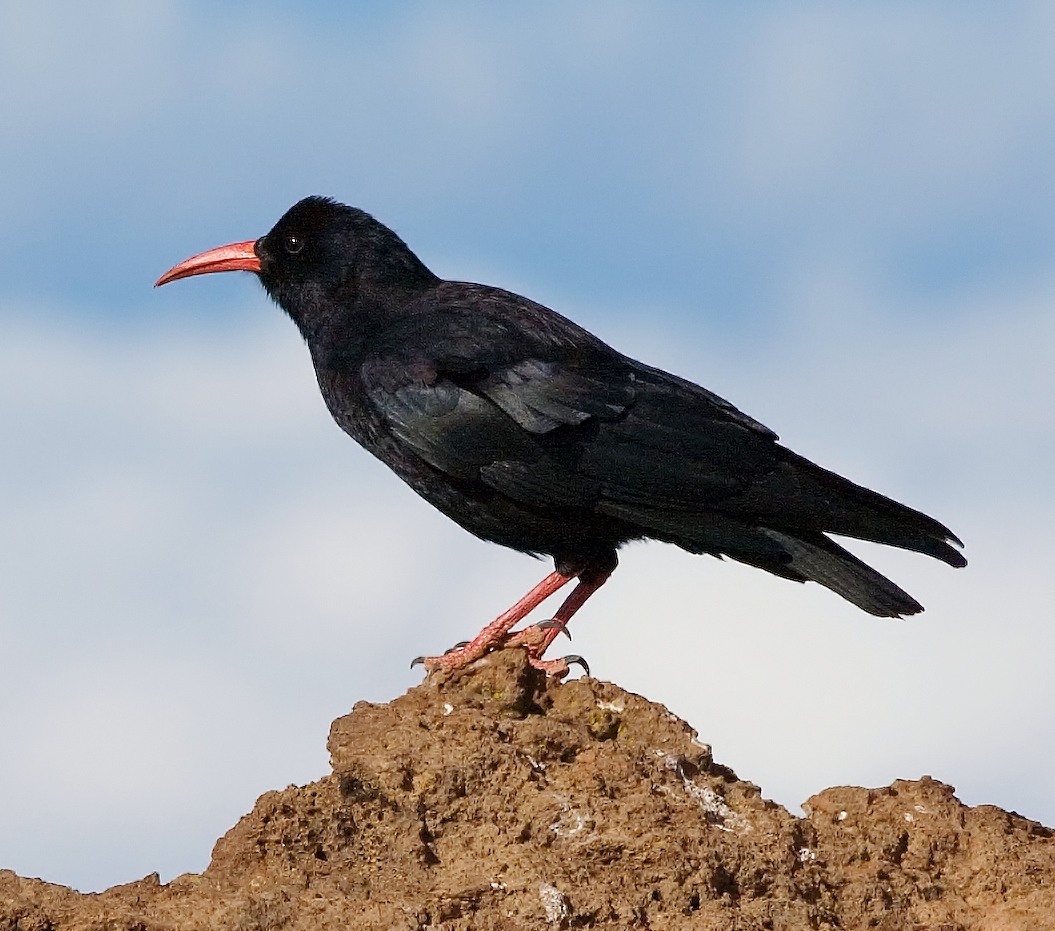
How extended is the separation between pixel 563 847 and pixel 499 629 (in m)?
2.46

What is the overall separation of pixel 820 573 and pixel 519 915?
327cm

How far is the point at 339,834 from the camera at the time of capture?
5.32 m

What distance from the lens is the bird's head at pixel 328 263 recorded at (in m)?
9.13

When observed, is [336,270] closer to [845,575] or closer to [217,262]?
[217,262]

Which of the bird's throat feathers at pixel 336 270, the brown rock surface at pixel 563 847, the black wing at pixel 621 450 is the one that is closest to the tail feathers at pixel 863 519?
the black wing at pixel 621 450

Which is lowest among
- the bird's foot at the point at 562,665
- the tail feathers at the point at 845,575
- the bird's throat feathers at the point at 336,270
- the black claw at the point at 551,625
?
the bird's foot at the point at 562,665

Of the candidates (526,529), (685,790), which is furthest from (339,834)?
(526,529)

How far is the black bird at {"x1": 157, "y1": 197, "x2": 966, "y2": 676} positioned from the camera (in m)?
7.90

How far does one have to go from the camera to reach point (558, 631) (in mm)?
7812

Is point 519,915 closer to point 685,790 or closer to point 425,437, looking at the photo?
point 685,790

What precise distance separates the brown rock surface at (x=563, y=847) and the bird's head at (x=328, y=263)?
340 centimetres

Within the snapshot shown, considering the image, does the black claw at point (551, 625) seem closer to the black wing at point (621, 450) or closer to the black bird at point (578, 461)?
the black bird at point (578, 461)

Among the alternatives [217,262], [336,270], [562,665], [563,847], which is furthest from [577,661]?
[217,262]

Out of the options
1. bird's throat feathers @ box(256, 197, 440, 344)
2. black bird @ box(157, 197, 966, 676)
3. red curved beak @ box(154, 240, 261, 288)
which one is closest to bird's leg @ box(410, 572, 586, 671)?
black bird @ box(157, 197, 966, 676)
